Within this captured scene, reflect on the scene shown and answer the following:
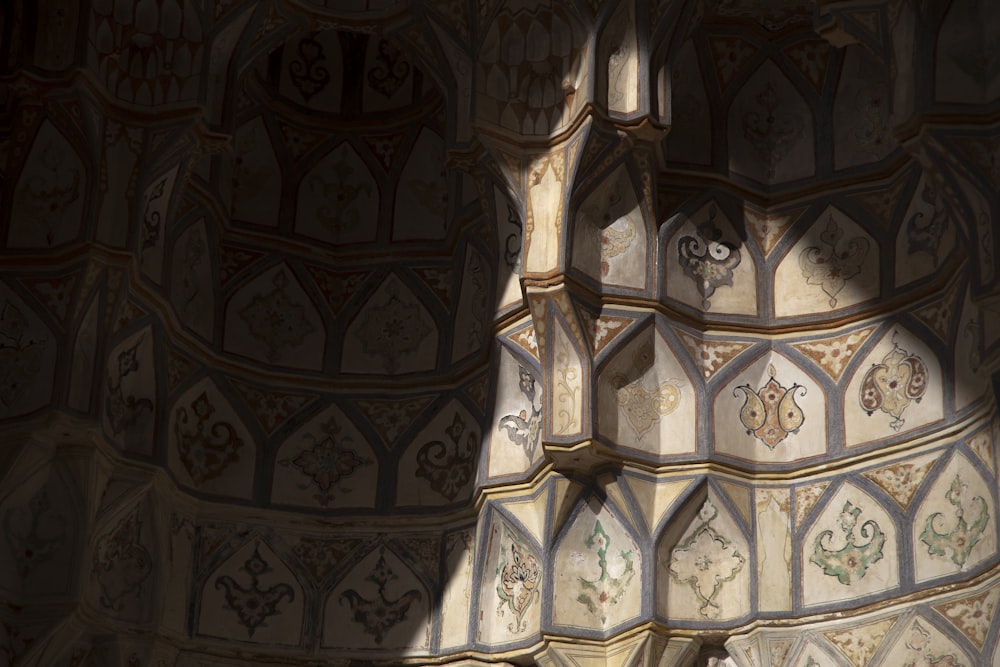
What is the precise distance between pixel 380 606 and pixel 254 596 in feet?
2.05

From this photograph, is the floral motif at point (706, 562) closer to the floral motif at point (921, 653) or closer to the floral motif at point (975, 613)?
the floral motif at point (921, 653)

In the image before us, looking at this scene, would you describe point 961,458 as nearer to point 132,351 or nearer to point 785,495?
point 785,495

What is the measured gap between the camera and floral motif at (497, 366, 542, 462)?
10.0 meters

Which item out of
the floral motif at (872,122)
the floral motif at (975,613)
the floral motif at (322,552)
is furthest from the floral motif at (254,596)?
the floral motif at (872,122)

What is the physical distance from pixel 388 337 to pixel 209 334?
946mm

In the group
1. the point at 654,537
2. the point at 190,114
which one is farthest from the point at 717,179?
the point at 190,114

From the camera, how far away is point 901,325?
31.8ft

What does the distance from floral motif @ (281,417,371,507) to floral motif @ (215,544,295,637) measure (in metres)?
0.49

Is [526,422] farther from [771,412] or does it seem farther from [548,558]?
[771,412]

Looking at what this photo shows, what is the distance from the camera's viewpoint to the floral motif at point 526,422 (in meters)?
10.0

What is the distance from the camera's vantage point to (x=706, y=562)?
962 centimetres

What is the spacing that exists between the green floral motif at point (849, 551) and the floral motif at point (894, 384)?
468 millimetres

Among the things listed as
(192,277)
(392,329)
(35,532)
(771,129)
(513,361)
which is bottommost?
(35,532)

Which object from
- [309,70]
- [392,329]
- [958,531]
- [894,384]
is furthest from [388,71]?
[958,531]
